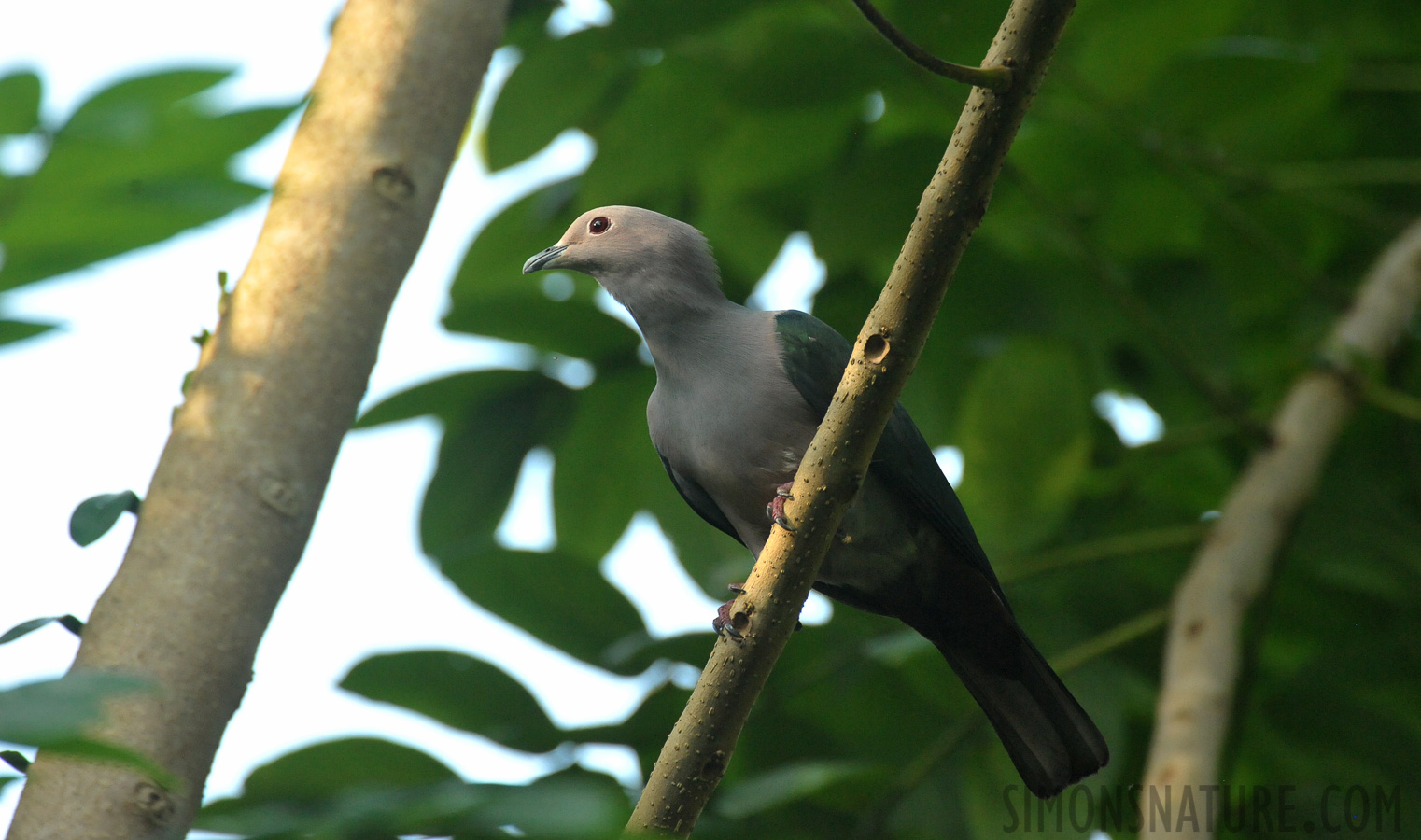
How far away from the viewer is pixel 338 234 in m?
2.99

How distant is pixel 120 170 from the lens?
2.89 feet

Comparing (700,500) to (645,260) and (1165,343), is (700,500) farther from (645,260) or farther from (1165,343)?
(1165,343)

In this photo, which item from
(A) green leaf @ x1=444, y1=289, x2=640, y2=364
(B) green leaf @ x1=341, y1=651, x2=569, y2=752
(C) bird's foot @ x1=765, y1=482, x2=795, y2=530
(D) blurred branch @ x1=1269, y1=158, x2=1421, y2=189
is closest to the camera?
(C) bird's foot @ x1=765, y1=482, x2=795, y2=530

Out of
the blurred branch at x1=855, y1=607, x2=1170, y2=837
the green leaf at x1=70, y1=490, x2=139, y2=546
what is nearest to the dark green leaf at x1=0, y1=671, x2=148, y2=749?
the green leaf at x1=70, y1=490, x2=139, y2=546

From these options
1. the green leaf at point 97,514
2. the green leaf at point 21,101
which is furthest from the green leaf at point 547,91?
the green leaf at point 21,101

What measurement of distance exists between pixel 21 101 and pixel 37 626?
1882mm

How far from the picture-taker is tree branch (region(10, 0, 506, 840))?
7.99 feet

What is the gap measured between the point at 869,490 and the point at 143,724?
1996 mm

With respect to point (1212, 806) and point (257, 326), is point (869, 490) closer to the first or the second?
point (1212, 806)

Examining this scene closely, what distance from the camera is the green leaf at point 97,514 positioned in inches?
102

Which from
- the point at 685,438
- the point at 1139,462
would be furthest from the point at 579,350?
the point at 1139,462

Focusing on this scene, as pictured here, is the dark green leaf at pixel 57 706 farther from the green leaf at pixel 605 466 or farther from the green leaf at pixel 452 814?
the green leaf at pixel 605 466

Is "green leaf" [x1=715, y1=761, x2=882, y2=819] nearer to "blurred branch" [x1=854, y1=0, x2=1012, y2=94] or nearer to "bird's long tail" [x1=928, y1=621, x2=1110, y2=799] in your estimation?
"bird's long tail" [x1=928, y1=621, x2=1110, y2=799]

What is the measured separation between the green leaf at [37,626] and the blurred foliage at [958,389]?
98cm
